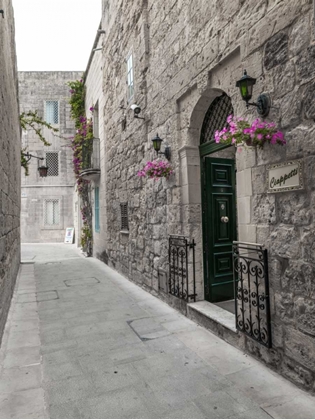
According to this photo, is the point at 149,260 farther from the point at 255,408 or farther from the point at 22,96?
the point at 22,96

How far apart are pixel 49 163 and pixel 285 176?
62.2 ft

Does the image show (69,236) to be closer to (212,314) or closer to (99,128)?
(99,128)

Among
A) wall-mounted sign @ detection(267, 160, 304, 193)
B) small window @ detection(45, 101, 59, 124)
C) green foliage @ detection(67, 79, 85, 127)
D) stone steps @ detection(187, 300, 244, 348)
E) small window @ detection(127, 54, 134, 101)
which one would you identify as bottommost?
stone steps @ detection(187, 300, 244, 348)

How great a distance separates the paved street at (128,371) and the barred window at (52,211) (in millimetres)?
15057

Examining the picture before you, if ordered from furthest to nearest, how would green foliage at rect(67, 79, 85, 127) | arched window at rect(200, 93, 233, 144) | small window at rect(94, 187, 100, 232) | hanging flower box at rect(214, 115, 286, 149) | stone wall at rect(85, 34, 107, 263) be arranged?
green foliage at rect(67, 79, 85, 127)
small window at rect(94, 187, 100, 232)
stone wall at rect(85, 34, 107, 263)
arched window at rect(200, 93, 233, 144)
hanging flower box at rect(214, 115, 286, 149)

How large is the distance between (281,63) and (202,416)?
2.95 metres

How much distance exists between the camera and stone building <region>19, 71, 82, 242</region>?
18.9 m

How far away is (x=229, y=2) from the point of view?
128 inches

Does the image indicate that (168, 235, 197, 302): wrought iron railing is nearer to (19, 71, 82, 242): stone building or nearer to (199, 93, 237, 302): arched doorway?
(199, 93, 237, 302): arched doorway

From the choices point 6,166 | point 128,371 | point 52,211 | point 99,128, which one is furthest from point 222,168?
point 52,211

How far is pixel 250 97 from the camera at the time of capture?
2814 millimetres

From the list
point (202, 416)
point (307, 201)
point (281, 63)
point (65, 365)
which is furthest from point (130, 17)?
point (202, 416)

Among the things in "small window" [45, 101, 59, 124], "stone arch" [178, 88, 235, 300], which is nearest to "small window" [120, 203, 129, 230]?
"stone arch" [178, 88, 235, 300]

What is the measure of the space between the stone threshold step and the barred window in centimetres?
1654
